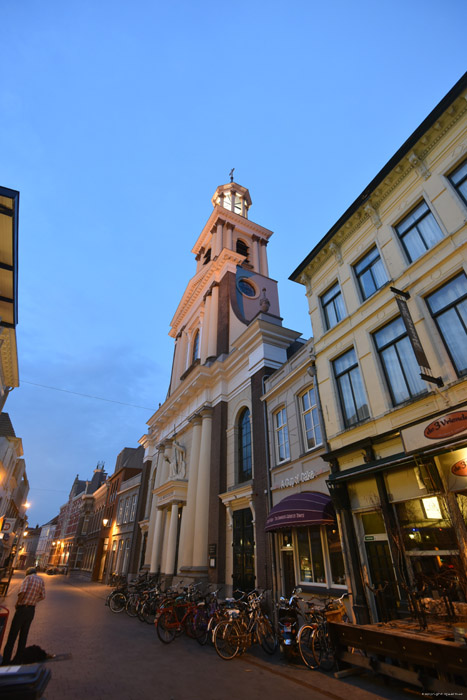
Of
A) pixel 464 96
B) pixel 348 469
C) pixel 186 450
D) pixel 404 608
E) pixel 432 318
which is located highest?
pixel 464 96

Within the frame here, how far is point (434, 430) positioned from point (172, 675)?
7301 mm

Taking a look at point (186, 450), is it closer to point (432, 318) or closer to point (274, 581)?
point (274, 581)

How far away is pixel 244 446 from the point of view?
18516 millimetres

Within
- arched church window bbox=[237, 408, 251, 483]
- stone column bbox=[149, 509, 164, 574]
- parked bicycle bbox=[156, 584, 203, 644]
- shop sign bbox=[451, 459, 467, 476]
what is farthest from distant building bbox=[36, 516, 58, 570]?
shop sign bbox=[451, 459, 467, 476]

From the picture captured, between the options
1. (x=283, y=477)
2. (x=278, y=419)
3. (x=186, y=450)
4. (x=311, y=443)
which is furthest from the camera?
(x=186, y=450)

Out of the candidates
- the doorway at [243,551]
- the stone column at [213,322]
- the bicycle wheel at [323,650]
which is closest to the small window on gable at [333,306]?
the bicycle wheel at [323,650]

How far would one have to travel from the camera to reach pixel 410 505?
8.28m

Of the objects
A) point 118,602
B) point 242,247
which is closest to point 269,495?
point 118,602

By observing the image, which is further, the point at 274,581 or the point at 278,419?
the point at 278,419

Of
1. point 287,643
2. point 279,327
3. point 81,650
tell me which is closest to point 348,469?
point 287,643

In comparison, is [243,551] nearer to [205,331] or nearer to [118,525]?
[205,331]

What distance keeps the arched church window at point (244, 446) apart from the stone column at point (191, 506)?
364 centimetres

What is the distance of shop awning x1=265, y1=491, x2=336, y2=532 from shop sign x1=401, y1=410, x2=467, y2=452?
3705 millimetres

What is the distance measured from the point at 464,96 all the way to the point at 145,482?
32517 millimetres
